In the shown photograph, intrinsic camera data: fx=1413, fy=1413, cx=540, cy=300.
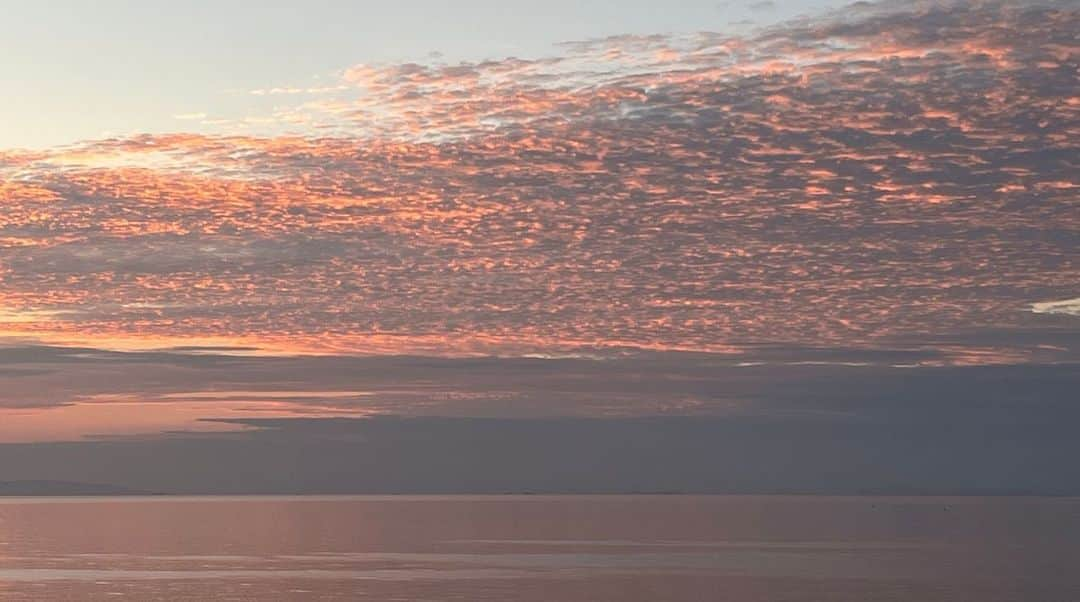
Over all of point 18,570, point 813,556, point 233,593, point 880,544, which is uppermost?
point 233,593

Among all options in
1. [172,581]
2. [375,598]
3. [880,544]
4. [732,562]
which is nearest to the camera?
[375,598]

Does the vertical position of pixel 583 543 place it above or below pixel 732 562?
below

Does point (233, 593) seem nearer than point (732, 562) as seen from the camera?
Yes

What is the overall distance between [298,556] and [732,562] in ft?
150

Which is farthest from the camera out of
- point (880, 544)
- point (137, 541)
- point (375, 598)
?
point (137, 541)

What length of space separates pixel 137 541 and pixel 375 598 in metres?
110

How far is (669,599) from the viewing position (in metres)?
90.7

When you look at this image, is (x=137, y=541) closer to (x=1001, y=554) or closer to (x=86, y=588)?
(x=86, y=588)

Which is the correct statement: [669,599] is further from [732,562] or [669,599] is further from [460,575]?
[732,562]

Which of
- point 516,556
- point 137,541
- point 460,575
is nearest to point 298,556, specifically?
point 516,556

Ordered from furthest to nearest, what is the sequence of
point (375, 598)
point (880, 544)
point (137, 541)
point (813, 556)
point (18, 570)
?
point (137, 541) < point (880, 544) < point (813, 556) < point (18, 570) < point (375, 598)

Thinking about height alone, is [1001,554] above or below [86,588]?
below

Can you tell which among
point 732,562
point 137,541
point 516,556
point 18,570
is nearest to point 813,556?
point 732,562

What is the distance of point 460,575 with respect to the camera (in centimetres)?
11169
